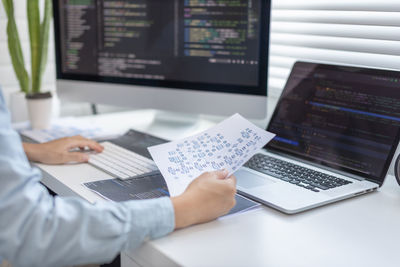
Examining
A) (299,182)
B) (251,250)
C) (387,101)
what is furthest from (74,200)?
(387,101)

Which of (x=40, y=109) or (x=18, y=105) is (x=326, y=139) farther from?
(x=18, y=105)

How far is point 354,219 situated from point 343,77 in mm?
393

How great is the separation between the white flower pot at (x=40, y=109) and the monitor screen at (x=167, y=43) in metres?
0.11

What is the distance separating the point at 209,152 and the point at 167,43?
0.55 m

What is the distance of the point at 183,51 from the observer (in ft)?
4.28

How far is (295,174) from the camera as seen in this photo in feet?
3.20

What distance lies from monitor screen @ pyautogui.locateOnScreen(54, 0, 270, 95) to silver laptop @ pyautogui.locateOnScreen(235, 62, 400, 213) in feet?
0.43

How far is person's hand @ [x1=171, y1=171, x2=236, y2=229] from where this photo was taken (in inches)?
28.7

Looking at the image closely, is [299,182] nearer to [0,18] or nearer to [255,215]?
[255,215]

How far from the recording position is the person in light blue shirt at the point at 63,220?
618 millimetres

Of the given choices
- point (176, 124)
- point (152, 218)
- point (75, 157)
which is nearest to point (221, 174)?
point (152, 218)

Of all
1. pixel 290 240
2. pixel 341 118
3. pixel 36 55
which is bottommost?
pixel 290 240

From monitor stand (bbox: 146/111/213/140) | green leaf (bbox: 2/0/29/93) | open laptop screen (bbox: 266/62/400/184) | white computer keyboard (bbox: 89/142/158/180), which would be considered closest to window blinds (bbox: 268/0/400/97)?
open laptop screen (bbox: 266/62/400/184)

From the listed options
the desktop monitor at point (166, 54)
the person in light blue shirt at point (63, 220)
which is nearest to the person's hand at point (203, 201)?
the person in light blue shirt at point (63, 220)
